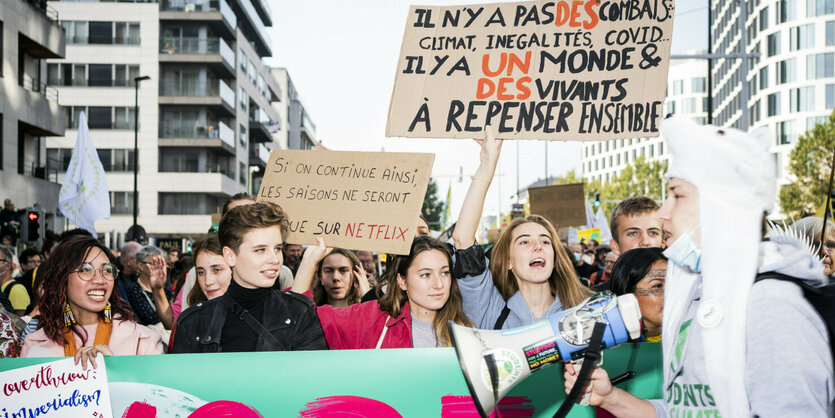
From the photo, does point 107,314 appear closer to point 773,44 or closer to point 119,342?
point 119,342

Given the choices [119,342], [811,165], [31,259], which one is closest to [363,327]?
[119,342]

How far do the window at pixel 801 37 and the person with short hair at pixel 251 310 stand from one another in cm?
6811

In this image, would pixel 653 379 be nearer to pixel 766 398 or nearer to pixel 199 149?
pixel 766 398

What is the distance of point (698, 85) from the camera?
328 ft

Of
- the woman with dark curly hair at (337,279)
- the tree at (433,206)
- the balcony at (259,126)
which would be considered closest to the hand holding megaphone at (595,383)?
the woman with dark curly hair at (337,279)

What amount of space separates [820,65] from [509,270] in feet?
222

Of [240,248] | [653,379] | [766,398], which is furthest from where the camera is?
[240,248]

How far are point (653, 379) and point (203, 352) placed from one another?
1.99m

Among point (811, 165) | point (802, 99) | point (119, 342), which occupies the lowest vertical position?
point (119, 342)

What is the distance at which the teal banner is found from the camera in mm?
3314

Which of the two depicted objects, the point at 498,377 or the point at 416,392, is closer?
the point at 498,377

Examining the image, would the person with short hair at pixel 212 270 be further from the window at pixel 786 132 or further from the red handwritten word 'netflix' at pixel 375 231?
the window at pixel 786 132

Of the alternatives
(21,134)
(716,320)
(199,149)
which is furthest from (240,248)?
(199,149)

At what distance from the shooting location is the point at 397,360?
336 cm
